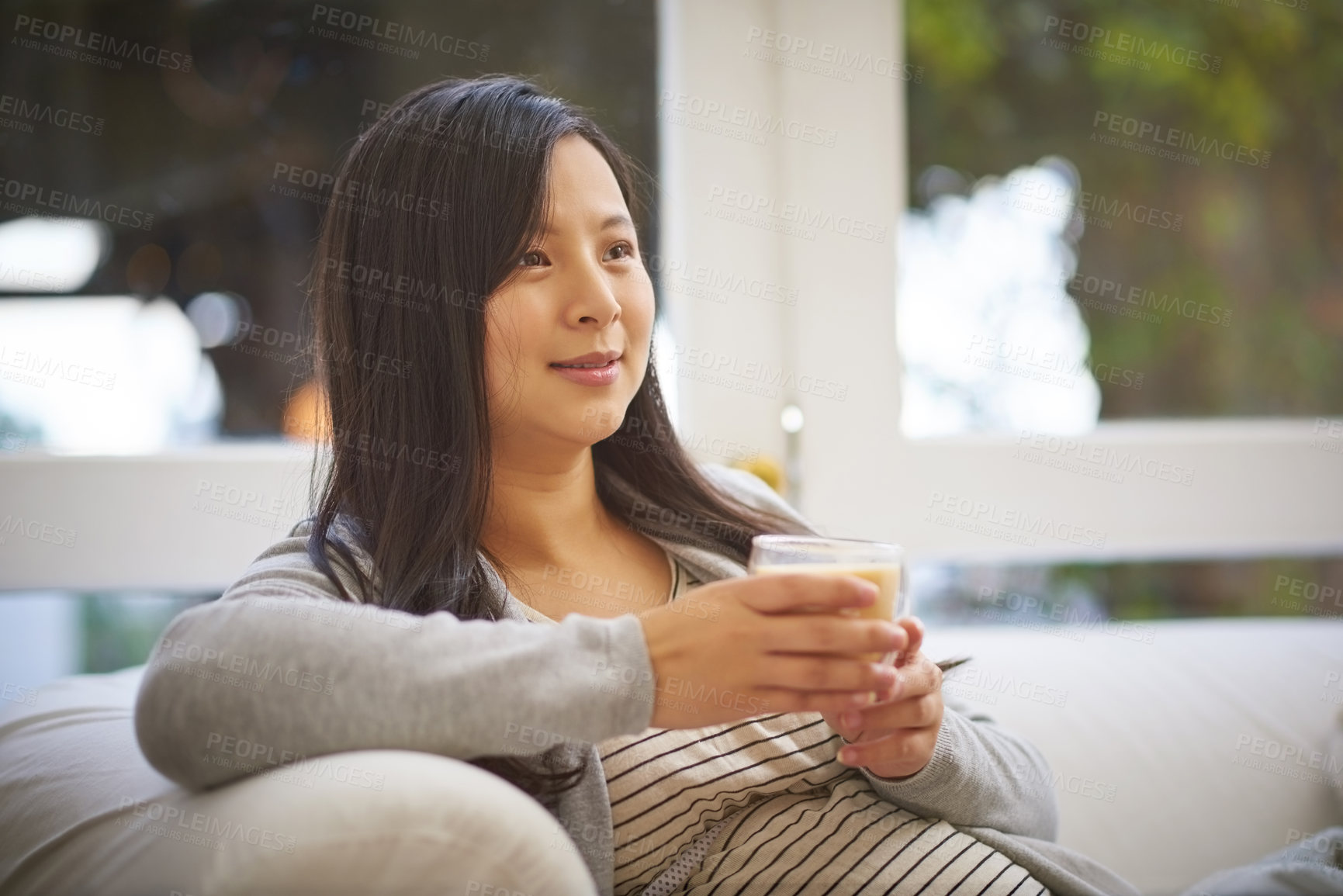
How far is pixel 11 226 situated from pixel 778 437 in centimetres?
163

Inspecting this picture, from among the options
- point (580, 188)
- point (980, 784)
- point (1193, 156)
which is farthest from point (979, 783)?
point (1193, 156)

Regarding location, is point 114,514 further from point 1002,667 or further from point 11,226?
point 1002,667

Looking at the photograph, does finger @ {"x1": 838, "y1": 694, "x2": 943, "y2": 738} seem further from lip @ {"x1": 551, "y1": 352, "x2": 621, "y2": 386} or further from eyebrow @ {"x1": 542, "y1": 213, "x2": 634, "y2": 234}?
eyebrow @ {"x1": 542, "y1": 213, "x2": 634, "y2": 234}

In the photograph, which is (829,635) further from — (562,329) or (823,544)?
(562,329)

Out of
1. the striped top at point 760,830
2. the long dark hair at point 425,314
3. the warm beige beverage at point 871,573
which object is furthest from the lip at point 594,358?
the warm beige beverage at point 871,573

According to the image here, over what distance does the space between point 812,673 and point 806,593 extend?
7 centimetres

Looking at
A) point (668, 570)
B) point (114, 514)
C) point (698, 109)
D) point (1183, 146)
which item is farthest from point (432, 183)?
point (1183, 146)

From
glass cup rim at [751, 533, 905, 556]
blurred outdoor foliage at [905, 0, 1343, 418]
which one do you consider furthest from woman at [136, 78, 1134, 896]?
blurred outdoor foliage at [905, 0, 1343, 418]

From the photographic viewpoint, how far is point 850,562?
0.87 m

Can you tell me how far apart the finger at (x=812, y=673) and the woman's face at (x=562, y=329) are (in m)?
0.46

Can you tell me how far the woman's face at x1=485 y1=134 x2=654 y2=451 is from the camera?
1.19 m

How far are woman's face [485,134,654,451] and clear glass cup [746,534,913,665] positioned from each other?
37cm

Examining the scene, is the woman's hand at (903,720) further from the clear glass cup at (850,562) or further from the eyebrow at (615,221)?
the eyebrow at (615,221)

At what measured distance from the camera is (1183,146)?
2.37m
